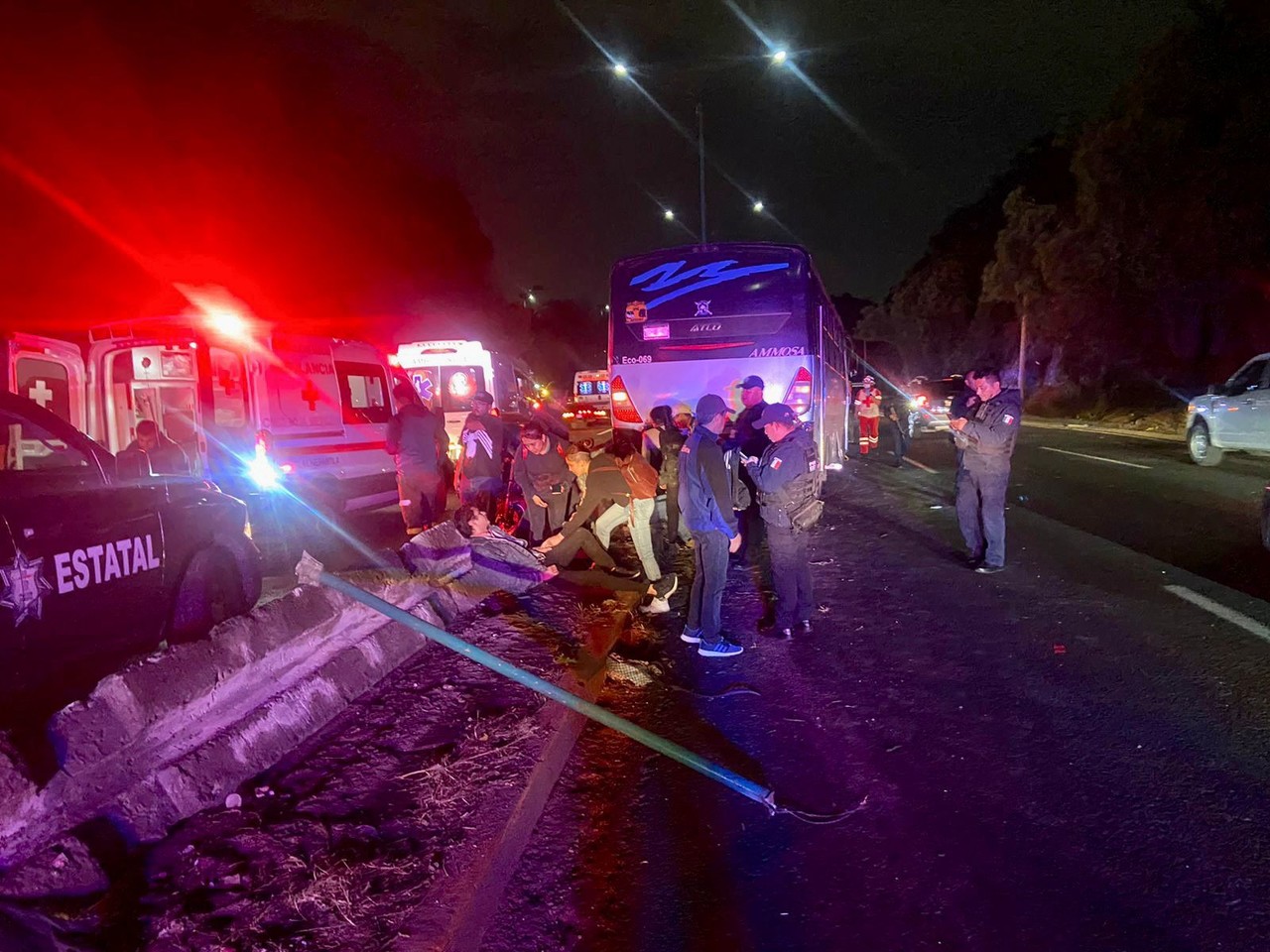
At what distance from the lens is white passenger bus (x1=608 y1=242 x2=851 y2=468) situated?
399 inches

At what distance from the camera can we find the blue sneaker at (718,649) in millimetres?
5457

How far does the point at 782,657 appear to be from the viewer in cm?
543

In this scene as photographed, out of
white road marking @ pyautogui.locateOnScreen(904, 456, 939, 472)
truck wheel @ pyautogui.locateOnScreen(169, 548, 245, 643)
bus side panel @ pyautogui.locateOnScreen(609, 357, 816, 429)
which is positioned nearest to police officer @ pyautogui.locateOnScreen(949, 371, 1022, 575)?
bus side panel @ pyautogui.locateOnScreen(609, 357, 816, 429)

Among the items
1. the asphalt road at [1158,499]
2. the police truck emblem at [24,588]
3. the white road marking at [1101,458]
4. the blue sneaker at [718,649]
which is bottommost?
the blue sneaker at [718,649]

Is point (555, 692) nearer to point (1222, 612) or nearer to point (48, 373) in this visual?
point (1222, 612)

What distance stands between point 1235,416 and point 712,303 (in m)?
9.89

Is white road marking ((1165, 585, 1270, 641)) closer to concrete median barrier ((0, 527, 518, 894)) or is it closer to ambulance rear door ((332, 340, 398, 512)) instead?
concrete median barrier ((0, 527, 518, 894))

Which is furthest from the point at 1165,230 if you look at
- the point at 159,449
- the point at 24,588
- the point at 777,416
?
the point at 24,588

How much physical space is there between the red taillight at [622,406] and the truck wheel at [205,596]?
5.93 meters

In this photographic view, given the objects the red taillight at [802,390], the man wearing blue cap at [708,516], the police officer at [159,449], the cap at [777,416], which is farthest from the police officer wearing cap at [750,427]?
the police officer at [159,449]

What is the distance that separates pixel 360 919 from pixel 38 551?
214 cm

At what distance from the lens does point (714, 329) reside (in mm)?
10336

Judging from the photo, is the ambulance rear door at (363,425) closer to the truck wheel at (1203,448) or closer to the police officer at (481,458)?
the police officer at (481,458)

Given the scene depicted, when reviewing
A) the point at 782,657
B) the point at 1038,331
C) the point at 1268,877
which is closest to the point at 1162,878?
the point at 1268,877
